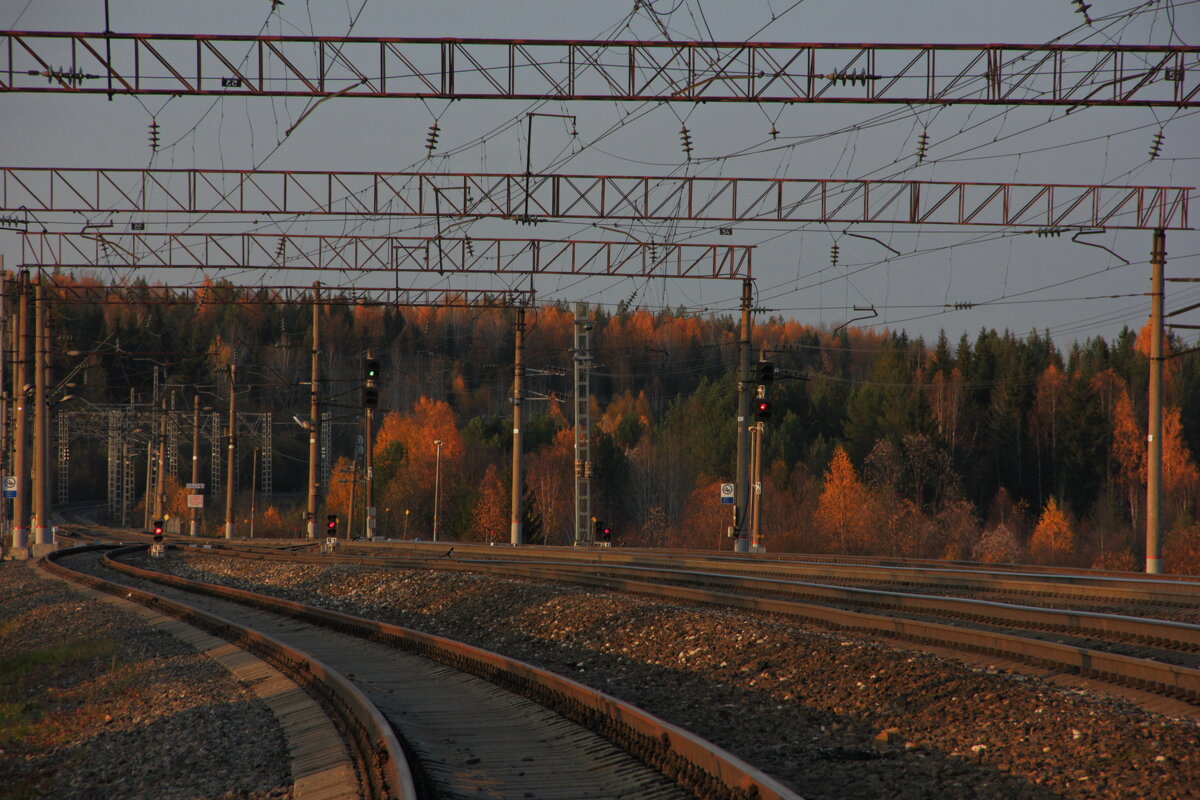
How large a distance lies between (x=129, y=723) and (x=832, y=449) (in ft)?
298

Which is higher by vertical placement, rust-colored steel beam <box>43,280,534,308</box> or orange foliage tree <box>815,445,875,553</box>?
rust-colored steel beam <box>43,280,534,308</box>

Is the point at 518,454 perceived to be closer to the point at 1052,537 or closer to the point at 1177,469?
the point at 1052,537

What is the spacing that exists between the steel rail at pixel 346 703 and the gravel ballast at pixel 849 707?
2622mm

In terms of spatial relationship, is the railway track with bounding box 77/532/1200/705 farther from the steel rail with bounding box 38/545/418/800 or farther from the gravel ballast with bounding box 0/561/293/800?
the gravel ballast with bounding box 0/561/293/800

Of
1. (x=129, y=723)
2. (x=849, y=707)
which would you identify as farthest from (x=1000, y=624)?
(x=129, y=723)

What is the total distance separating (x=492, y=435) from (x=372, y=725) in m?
97.3

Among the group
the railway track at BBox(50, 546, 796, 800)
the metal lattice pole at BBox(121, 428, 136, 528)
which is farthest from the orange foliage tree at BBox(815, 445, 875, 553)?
the railway track at BBox(50, 546, 796, 800)

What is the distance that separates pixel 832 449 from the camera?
99312mm

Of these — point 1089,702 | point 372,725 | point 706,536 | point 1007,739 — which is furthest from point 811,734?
point 706,536

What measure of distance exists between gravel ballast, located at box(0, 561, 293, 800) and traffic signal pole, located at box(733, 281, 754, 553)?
1949 cm

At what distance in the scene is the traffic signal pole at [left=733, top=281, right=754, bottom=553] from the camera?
1394 inches

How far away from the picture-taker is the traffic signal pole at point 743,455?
116ft

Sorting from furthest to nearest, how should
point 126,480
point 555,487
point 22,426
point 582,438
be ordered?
point 126,480
point 555,487
point 582,438
point 22,426

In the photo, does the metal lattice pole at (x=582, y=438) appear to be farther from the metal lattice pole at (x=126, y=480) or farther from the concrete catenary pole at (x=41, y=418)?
the metal lattice pole at (x=126, y=480)
